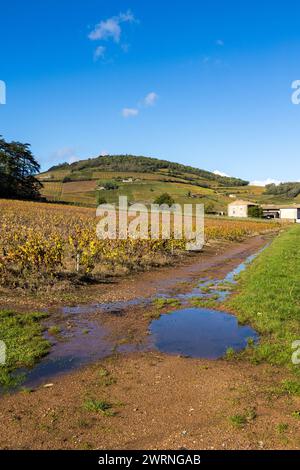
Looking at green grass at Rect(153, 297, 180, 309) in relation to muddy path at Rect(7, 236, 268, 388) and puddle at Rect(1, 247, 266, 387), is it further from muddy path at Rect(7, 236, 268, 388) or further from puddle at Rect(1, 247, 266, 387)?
puddle at Rect(1, 247, 266, 387)

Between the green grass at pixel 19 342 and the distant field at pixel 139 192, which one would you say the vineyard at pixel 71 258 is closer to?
the green grass at pixel 19 342

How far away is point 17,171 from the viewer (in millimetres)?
77188

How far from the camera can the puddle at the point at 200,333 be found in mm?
9742

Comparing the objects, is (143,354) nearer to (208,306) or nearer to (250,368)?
(250,368)

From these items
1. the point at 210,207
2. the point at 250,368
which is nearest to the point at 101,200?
the point at 210,207

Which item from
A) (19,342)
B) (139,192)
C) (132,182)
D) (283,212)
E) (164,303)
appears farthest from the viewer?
(132,182)

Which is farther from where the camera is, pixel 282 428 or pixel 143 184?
pixel 143 184

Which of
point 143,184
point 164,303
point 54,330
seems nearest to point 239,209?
point 143,184

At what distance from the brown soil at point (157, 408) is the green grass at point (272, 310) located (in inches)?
23.8

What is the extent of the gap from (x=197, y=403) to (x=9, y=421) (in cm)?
305

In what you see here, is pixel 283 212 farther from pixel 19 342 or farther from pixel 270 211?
pixel 19 342

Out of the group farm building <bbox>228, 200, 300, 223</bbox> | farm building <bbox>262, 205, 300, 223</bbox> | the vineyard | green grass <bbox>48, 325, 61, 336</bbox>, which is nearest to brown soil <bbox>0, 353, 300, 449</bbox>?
green grass <bbox>48, 325, 61, 336</bbox>

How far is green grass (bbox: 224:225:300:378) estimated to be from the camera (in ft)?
29.9

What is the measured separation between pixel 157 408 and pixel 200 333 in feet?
14.5
